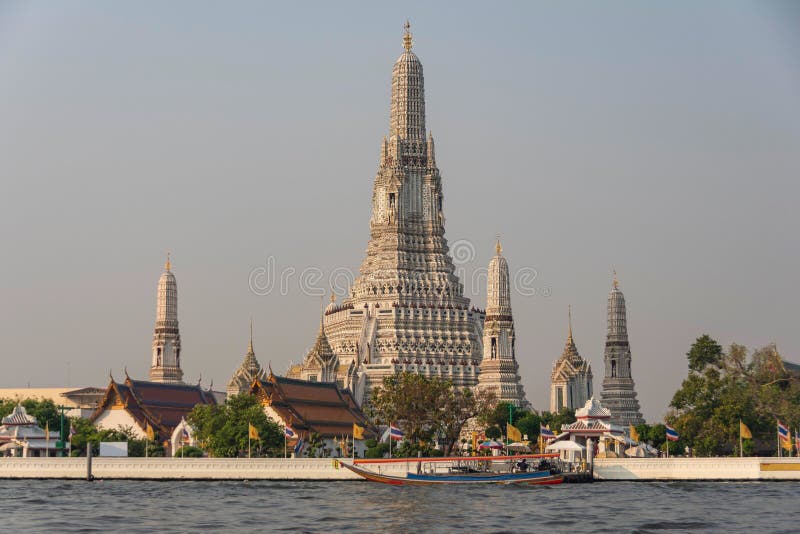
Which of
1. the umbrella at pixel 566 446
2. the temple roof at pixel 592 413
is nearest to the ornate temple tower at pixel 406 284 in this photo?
the temple roof at pixel 592 413

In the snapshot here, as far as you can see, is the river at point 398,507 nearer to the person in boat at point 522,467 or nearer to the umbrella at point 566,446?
the person in boat at point 522,467

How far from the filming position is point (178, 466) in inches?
4289

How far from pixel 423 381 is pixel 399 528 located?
51.9 m

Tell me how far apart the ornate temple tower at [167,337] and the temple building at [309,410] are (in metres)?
21.7

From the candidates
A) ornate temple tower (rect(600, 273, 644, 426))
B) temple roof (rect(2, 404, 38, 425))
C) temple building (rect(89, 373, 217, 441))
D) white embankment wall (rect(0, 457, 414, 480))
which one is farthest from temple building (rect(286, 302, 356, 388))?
white embankment wall (rect(0, 457, 414, 480))

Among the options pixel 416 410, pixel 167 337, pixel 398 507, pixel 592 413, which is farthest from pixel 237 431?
Result: pixel 167 337

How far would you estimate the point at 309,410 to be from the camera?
427 feet

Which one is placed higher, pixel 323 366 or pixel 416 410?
pixel 323 366

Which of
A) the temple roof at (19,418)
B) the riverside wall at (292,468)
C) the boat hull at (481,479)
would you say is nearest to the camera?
the boat hull at (481,479)

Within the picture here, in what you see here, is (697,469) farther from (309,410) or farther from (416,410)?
(309,410)

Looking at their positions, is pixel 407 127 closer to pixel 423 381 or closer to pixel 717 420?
pixel 423 381

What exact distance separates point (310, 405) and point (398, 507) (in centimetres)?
5089

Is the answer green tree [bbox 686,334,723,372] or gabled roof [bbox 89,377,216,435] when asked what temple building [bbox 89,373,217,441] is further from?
green tree [bbox 686,334,723,372]

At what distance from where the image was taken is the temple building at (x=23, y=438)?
116 metres
